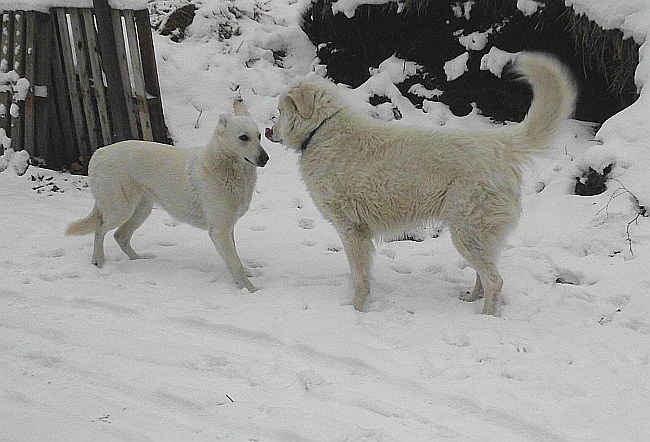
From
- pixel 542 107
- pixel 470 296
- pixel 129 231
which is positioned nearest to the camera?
pixel 542 107

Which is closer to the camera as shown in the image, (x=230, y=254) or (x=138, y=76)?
(x=230, y=254)

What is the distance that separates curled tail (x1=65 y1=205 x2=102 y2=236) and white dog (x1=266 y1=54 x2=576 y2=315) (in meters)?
1.69

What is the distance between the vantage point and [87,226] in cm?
507

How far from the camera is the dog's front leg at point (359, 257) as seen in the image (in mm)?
4309

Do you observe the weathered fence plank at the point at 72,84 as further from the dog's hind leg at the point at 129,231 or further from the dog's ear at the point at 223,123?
the dog's ear at the point at 223,123

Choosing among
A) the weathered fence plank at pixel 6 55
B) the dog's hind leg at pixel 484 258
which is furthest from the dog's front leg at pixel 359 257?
the weathered fence plank at pixel 6 55

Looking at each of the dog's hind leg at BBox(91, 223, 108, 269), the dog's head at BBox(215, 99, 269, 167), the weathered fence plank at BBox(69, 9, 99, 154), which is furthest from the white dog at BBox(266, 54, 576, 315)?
the weathered fence plank at BBox(69, 9, 99, 154)

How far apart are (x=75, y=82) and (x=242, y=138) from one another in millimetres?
3210

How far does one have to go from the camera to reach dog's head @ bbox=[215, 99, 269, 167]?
181 inches

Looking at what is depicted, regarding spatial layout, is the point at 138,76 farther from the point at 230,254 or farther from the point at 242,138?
the point at 230,254

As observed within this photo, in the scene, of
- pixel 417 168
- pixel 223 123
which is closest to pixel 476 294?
pixel 417 168

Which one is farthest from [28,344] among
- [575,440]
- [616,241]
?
[616,241]

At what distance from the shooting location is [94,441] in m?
2.75

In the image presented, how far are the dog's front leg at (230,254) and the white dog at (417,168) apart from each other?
2.62 feet
